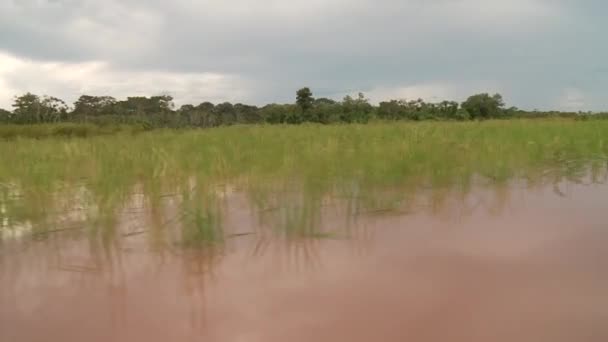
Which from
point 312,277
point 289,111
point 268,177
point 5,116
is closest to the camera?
point 312,277

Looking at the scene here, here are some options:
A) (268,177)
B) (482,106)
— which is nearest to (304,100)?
(482,106)

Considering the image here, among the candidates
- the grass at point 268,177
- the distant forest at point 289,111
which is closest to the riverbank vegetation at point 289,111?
the distant forest at point 289,111

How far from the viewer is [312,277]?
1.11 m

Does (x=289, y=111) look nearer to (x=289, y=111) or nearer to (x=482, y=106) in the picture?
(x=289, y=111)

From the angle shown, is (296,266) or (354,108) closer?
(296,266)

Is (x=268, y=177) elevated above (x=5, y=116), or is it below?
below

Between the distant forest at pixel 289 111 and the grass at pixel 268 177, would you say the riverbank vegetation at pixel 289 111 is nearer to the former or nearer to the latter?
the distant forest at pixel 289 111

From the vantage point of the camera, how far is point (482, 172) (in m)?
2.70

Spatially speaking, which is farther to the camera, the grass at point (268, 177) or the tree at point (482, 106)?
the tree at point (482, 106)

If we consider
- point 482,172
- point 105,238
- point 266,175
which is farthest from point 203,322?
point 482,172

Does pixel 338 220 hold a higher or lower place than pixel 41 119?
lower

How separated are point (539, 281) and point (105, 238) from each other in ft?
4.81

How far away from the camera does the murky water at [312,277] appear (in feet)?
2.86

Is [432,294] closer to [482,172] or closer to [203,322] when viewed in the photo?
[203,322]
